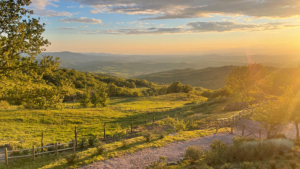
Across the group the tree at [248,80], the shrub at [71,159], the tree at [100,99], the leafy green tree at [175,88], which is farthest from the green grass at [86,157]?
the leafy green tree at [175,88]

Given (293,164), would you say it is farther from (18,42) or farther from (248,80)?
(248,80)

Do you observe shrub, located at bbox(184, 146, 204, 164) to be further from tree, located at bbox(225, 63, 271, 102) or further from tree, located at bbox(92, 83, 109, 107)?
tree, located at bbox(92, 83, 109, 107)

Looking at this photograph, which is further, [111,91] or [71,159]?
[111,91]

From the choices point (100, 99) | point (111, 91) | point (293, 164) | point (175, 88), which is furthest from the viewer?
point (175, 88)

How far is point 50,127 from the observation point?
28.3 meters

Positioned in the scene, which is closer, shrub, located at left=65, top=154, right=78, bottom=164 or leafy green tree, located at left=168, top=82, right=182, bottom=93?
shrub, located at left=65, top=154, right=78, bottom=164

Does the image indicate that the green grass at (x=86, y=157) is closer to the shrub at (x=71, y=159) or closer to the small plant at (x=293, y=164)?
the shrub at (x=71, y=159)

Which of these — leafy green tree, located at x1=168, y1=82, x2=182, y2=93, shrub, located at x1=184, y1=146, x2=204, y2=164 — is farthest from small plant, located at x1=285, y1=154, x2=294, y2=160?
leafy green tree, located at x1=168, y1=82, x2=182, y2=93

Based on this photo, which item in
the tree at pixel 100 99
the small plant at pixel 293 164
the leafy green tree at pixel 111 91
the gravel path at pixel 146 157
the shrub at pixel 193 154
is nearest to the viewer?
the small plant at pixel 293 164

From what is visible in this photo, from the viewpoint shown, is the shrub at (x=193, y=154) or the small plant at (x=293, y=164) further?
the shrub at (x=193, y=154)

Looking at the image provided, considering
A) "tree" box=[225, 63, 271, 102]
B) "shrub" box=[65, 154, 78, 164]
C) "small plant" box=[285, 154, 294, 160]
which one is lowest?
"shrub" box=[65, 154, 78, 164]

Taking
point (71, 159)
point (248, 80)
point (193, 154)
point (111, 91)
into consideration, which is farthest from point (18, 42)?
point (111, 91)

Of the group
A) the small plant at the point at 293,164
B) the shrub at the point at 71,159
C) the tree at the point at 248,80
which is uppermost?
the tree at the point at 248,80

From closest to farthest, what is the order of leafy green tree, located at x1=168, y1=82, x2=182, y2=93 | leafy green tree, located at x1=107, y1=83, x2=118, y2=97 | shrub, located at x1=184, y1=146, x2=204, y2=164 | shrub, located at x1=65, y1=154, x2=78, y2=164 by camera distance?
shrub, located at x1=65, y1=154, x2=78, y2=164 < shrub, located at x1=184, y1=146, x2=204, y2=164 < leafy green tree, located at x1=107, y1=83, x2=118, y2=97 < leafy green tree, located at x1=168, y1=82, x2=182, y2=93
